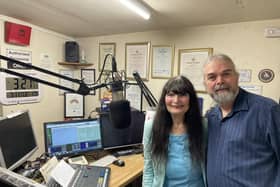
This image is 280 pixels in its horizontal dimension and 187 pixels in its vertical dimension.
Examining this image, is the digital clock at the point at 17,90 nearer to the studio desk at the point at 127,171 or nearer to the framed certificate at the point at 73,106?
the framed certificate at the point at 73,106

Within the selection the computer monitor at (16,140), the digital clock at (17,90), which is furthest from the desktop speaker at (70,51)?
the computer monitor at (16,140)

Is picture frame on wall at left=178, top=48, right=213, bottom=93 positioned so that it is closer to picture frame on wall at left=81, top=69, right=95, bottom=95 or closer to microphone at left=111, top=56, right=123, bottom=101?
picture frame on wall at left=81, top=69, right=95, bottom=95

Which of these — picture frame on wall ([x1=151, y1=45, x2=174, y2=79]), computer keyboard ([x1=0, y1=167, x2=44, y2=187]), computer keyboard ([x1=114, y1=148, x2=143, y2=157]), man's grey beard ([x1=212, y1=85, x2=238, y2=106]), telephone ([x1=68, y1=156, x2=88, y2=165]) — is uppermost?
picture frame on wall ([x1=151, y1=45, x2=174, y2=79])

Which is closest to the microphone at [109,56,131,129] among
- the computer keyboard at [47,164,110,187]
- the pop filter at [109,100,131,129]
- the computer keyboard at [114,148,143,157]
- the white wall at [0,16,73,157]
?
the pop filter at [109,100,131,129]

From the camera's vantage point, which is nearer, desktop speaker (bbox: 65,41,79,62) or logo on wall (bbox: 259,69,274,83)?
logo on wall (bbox: 259,69,274,83)

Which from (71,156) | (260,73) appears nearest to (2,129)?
(71,156)

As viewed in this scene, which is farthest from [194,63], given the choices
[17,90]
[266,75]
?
[17,90]

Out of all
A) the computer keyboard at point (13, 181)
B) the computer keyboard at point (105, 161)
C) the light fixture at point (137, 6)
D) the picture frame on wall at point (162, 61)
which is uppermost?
the light fixture at point (137, 6)

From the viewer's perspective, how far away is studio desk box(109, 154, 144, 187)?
62.7 inches

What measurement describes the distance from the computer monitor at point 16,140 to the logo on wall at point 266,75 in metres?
2.29

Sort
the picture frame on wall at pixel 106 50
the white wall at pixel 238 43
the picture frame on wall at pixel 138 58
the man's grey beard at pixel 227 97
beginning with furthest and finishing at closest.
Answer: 1. the picture frame on wall at pixel 106 50
2. the picture frame on wall at pixel 138 58
3. the white wall at pixel 238 43
4. the man's grey beard at pixel 227 97

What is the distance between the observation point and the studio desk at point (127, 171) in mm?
1594

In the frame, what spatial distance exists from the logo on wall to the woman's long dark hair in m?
1.28

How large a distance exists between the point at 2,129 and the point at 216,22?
2.28 meters
